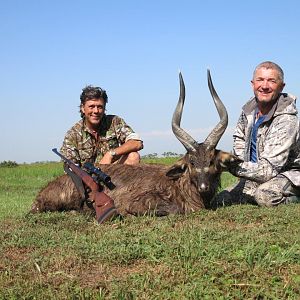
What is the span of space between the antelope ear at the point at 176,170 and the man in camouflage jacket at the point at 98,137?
1.72 m

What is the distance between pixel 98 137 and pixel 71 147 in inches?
22.5

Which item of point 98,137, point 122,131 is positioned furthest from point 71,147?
point 122,131

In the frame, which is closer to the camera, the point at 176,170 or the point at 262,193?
the point at 176,170

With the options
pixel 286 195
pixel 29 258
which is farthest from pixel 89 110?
pixel 29 258

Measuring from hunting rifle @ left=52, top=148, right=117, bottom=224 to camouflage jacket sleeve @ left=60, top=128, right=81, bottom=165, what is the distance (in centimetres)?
101

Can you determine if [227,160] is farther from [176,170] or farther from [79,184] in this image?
[79,184]

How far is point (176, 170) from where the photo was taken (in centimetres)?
823

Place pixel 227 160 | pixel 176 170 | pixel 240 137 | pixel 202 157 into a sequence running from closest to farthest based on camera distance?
pixel 202 157, pixel 227 160, pixel 176 170, pixel 240 137

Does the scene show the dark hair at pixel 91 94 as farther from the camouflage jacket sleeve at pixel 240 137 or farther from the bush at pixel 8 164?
the bush at pixel 8 164

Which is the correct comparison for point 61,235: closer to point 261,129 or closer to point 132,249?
point 132,249

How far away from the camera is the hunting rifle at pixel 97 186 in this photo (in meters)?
7.23

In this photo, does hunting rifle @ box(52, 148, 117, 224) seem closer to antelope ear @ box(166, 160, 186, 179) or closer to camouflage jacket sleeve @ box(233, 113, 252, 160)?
antelope ear @ box(166, 160, 186, 179)

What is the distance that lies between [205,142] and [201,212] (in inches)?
38.8

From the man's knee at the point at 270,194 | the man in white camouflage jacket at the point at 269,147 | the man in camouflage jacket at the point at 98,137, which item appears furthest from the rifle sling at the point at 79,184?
the man's knee at the point at 270,194
